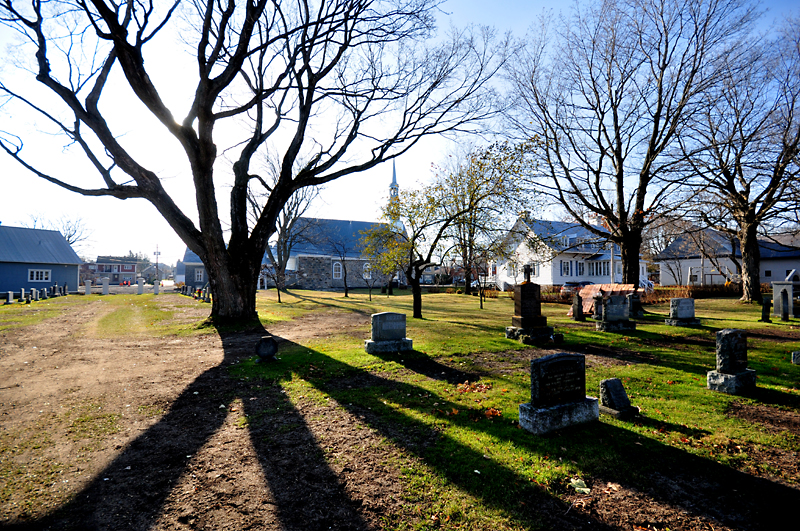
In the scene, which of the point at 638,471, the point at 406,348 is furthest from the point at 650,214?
the point at 638,471

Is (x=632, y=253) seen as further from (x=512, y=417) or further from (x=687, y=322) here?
(x=512, y=417)

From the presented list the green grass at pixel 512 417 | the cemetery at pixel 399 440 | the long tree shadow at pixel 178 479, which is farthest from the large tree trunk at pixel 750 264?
the long tree shadow at pixel 178 479

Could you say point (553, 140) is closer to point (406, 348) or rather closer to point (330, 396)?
point (406, 348)

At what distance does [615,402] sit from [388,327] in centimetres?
525

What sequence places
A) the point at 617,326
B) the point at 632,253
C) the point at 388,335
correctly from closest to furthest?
the point at 388,335 → the point at 617,326 → the point at 632,253

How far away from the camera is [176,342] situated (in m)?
10.8

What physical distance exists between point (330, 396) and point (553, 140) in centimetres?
1710

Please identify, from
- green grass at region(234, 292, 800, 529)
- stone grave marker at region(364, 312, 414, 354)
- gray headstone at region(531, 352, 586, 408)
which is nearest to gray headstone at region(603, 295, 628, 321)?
green grass at region(234, 292, 800, 529)

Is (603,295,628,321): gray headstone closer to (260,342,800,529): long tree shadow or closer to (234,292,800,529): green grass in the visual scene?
(234,292,800,529): green grass

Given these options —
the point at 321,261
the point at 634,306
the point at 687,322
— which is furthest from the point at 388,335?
the point at 321,261

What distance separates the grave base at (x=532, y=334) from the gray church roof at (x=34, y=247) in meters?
40.6

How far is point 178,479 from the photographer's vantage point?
3.65 m

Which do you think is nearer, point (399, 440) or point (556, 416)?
point (399, 440)

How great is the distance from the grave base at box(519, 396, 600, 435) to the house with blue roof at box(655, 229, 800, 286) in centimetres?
3593
